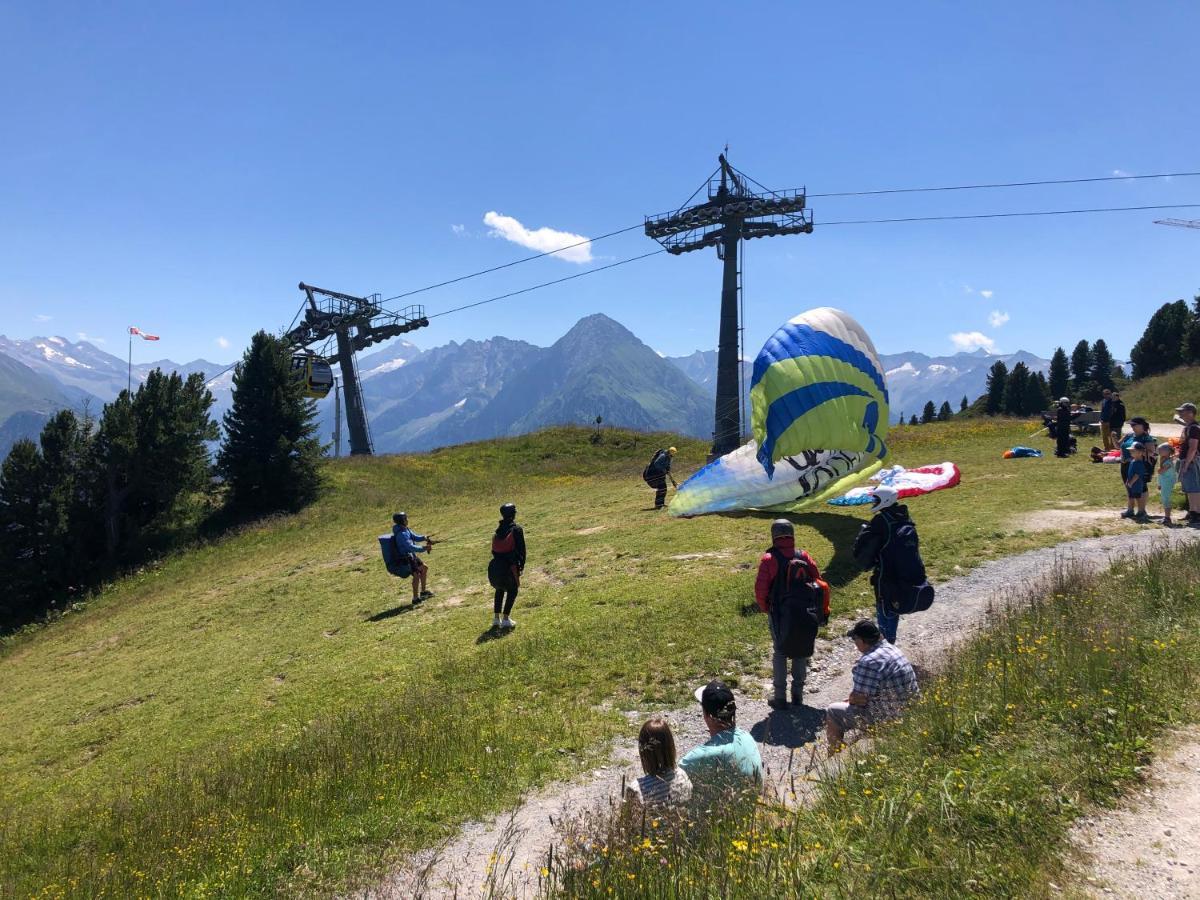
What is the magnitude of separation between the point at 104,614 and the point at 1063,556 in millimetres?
34812

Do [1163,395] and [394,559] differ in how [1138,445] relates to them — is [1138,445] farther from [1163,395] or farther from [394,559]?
[1163,395]

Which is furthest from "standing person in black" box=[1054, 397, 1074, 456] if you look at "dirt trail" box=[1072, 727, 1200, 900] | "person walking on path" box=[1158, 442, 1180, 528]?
"dirt trail" box=[1072, 727, 1200, 900]

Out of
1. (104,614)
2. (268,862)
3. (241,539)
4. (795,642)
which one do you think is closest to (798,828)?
(795,642)

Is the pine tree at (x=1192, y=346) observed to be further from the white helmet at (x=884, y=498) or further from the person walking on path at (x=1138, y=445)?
the white helmet at (x=884, y=498)

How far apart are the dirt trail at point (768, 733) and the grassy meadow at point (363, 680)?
0.38 m

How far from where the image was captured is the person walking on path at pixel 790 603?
8.26m

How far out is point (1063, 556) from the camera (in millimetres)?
13148

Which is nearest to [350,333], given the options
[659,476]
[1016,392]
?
[659,476]

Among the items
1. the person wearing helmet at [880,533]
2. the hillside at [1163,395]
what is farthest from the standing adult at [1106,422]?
the person wearing helmet at [880,533]

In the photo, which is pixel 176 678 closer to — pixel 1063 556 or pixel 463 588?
pixel 463 588

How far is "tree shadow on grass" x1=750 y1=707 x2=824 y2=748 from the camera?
7.88m

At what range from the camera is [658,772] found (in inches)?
226

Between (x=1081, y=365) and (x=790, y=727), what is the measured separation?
367ft

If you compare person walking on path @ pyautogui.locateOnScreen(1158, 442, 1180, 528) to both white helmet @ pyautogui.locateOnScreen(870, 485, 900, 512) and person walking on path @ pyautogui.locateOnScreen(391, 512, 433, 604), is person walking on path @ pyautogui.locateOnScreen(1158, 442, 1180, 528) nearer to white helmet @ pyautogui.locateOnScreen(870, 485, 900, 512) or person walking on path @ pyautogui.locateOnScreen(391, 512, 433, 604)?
white helmet @ pyautogui.locateOnScreen(870, 485, 900, 512)
